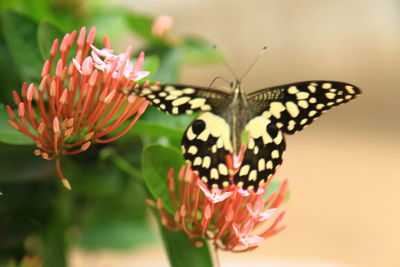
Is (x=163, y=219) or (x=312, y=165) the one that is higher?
(x=312, y=165)

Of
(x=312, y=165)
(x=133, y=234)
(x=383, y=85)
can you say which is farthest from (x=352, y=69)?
(x=133, y=234)

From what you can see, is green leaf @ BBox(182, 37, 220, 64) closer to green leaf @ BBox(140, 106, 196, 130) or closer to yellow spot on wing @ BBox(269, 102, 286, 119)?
green leaf @ BBox(140, 106, 196, 130)

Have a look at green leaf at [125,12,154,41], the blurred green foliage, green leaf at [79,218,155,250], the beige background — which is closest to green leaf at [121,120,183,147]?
the blurred green foliage

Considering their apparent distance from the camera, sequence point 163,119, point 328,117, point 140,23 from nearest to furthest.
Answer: point 163,119 → point 140,23 → point 328,117

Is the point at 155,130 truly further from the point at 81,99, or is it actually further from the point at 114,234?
the point at 114,234

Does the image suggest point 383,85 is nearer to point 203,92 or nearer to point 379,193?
point 379,193

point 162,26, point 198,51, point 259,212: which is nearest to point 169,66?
point 162,26
